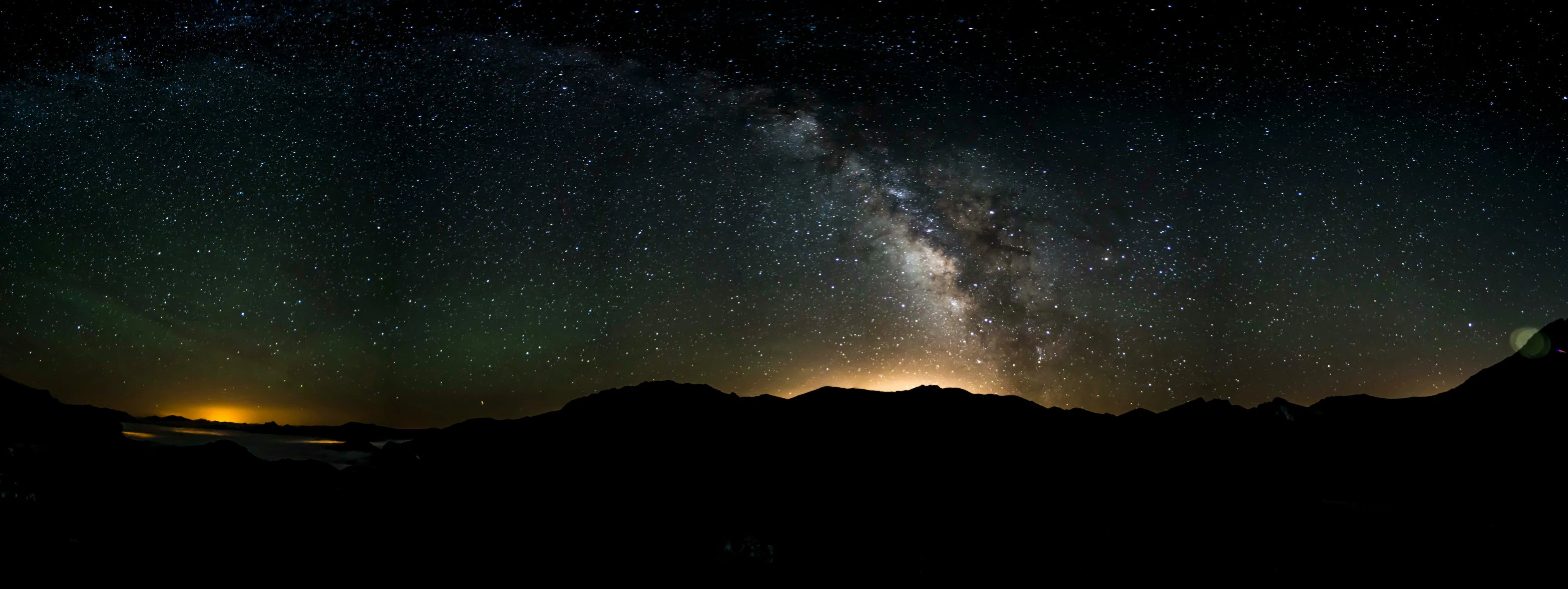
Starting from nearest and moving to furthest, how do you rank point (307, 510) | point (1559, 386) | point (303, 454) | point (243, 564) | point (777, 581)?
point (243, 564)
point (777, 581)
point (307, 510)
point (1559, 386)
point (303, 454)

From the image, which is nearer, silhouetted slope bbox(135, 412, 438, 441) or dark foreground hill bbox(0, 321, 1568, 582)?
dark foreground hill bbox(0, 321, 1568, 582)

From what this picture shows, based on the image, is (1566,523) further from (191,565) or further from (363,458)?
(363,458)

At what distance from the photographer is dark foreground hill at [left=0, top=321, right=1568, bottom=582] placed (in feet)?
51.9

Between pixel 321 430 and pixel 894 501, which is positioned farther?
pixel 321 430

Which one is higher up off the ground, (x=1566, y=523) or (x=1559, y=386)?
(x=1559, y=386)

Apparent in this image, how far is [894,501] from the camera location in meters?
27.0

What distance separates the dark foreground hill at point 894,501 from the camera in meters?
15.8

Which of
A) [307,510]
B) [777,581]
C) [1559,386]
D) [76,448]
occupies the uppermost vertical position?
[1559,386]

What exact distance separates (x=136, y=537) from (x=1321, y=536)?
30.7m

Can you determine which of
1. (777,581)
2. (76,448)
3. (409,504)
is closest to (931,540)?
(777,581)

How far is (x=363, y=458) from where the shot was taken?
2767cm

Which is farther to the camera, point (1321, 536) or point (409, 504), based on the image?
point (409, 504)

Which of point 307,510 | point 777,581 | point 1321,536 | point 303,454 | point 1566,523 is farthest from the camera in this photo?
point 303,454

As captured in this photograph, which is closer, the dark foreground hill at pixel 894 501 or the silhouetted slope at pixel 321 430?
the dark foreground hill at pixel 894 501
